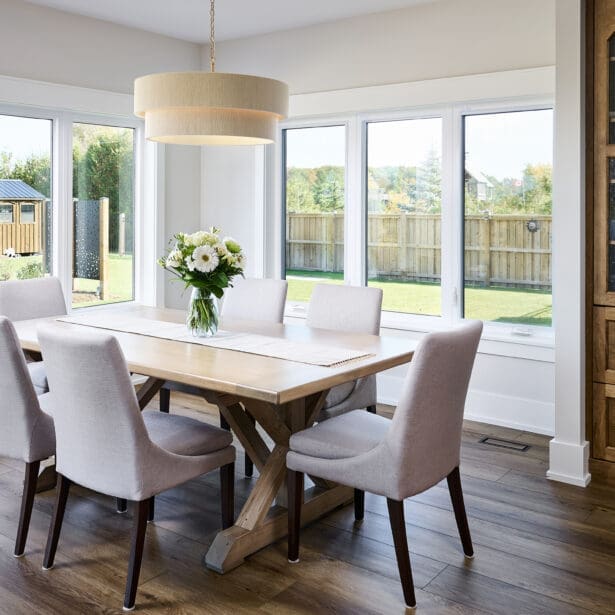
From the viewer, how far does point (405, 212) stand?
5020mm

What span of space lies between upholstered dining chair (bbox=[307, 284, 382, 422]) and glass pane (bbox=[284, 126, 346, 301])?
4.79 feet

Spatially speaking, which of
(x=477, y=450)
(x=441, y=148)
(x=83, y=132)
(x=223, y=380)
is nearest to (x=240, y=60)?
(x=83, y=132)

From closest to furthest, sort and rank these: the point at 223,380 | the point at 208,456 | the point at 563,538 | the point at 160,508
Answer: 1. the point at 223,380
2. the point at 208,456
3. the point at 563,538
4. the point at 160,508

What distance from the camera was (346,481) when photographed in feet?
8.45

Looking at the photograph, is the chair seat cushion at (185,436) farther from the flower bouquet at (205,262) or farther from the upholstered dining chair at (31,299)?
the upholstered dining chair at (31,299)

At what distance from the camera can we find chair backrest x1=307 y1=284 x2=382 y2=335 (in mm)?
3777

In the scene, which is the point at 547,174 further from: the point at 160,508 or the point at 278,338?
the point at 160,508

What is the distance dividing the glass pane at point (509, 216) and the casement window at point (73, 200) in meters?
2.56

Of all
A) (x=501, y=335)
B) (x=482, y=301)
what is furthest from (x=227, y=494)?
(x=482, y=301)

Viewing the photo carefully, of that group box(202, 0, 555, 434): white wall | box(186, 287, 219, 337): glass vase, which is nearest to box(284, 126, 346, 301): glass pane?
box(202, 0, 555, 434): white wall

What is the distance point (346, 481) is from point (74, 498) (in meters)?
1.46

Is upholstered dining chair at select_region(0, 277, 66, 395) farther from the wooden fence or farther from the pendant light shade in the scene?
the wooden fence

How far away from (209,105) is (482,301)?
2527 millimetres

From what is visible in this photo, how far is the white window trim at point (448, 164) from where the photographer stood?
436 cm
